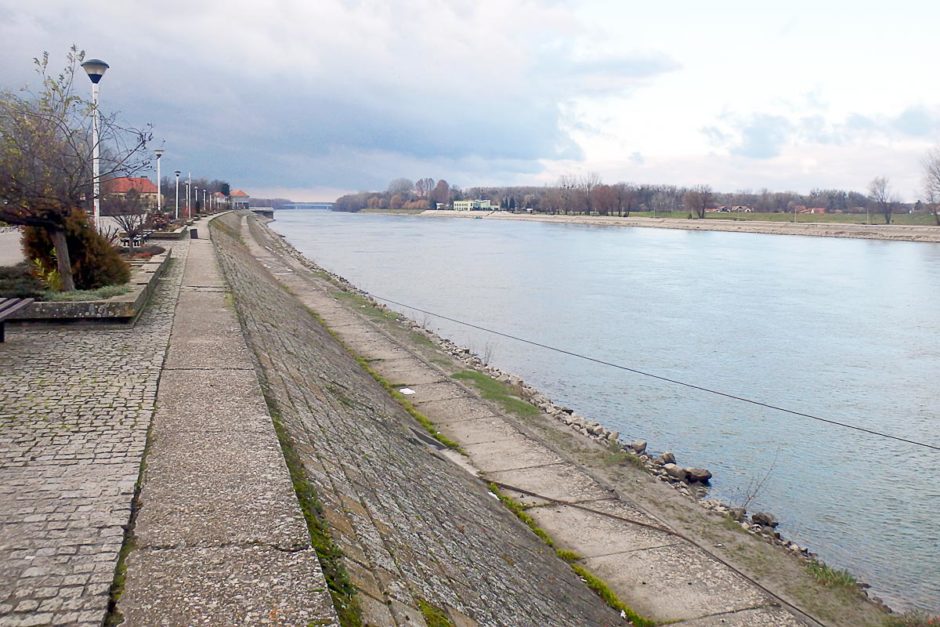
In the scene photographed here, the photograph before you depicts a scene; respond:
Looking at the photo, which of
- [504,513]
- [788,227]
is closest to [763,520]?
[504,513]

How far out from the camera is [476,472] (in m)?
8.45

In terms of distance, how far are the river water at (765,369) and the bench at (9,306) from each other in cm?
806

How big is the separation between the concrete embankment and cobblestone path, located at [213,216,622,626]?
0.06 feet

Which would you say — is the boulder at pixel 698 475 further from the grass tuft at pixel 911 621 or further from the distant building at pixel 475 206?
the distant building at pixel 475 206

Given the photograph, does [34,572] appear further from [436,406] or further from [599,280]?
[599,280]

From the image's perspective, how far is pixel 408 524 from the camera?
5.07m

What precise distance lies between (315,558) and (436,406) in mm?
7563

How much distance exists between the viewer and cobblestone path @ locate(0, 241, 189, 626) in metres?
3.20

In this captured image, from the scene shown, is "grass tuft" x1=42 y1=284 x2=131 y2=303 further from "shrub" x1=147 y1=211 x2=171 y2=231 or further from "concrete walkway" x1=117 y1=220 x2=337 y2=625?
"shrub" x1=147 y1=211 x2=171 y2=231

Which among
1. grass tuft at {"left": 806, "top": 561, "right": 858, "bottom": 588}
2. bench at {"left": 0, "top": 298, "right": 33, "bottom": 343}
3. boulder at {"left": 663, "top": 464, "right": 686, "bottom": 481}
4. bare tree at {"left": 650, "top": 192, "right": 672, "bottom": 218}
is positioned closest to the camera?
grass tuft at {"left": 806, "top": 561, "right": 858, "bottom": 588}

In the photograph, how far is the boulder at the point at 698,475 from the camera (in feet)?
31.1

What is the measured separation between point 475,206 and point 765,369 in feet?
546

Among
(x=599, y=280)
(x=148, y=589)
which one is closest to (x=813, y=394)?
(x=148, y=589)

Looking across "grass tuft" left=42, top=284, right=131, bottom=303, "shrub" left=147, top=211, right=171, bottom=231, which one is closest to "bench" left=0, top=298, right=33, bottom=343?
"grass tuft" left=42, top=284, right=131, bottom=303
